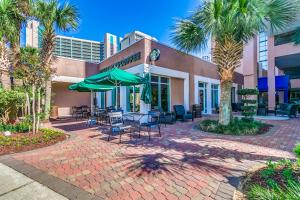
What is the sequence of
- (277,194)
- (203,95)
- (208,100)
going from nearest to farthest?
(277,194), (203,95), (208,100)

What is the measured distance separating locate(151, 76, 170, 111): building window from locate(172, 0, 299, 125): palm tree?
3358 millimetres

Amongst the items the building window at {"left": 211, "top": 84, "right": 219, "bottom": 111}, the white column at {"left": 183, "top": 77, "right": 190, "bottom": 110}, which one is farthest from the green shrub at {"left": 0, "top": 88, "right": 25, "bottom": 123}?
the building window at {"left": 211, "top": 84, "right": 219, "bottom": 111}

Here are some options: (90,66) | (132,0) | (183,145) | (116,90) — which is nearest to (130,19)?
(132,0)

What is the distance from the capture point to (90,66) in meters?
17.0

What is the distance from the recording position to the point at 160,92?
12.5m

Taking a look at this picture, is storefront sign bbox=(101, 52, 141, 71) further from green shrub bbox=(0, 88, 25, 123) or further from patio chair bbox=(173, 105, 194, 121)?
green shrub bbox=(0, 88, 25, 123)

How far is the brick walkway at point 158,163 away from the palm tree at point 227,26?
3.09m

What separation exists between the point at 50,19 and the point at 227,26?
9.68 metres

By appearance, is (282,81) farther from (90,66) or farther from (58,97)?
(58,97)

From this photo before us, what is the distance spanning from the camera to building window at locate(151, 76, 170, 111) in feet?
39.5

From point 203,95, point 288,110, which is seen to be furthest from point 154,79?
point 288,110

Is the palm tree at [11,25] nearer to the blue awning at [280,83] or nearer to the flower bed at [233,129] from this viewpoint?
the flower bed at [233,129]

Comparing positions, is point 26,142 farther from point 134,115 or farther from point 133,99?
point 133,99

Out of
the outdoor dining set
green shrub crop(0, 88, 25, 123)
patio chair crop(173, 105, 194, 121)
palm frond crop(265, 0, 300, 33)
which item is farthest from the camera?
patio chair crop(173, 105, 194, 121)
